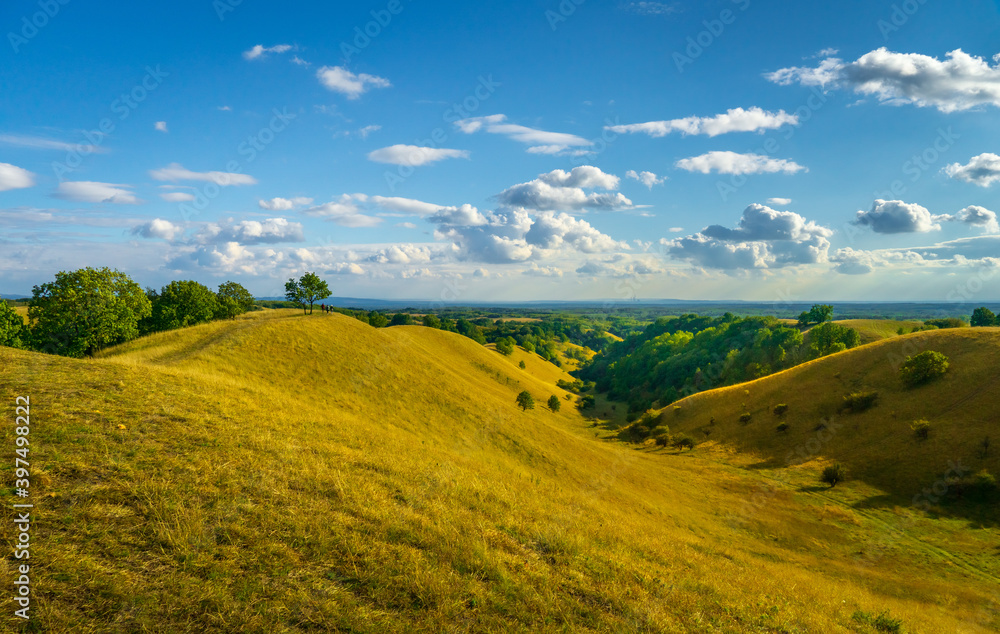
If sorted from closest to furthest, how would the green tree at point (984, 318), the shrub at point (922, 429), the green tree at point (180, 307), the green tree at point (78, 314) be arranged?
the green tree at point (78, 314) → the shrub at point (922, 429) → the green tree at point (180, 307) → the green tree at point (984, 318)

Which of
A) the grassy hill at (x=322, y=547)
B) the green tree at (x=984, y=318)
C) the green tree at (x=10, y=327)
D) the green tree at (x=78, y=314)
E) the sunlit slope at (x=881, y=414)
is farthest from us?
the green tree at (x=984, y=318)

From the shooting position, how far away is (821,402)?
51656 mm

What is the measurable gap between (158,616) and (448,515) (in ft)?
24.2

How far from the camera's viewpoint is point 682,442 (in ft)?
189

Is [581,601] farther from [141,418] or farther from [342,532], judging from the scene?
[141,418]

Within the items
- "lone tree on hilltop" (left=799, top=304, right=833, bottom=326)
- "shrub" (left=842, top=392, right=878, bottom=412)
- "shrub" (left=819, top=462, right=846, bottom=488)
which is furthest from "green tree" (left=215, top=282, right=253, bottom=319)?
"lone tree on hilltop" (left=799, top=304, right=833, bottom=326)

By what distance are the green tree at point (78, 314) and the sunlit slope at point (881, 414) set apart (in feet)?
252

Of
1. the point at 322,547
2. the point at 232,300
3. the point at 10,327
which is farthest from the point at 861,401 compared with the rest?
the point at 10,327

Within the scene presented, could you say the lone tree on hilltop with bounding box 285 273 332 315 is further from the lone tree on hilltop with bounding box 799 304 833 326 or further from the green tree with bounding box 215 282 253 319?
the lone tree on hilltop with bounding box 799 304 833 326

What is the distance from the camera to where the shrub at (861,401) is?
47000mm

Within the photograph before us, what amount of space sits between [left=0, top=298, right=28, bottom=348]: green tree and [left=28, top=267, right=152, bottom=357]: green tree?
1.72 meters

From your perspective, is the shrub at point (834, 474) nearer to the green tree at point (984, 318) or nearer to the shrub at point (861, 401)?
the shrub at point (861, 401)

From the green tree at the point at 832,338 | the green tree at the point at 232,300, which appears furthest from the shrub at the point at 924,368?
the green tree at the point at 232,300

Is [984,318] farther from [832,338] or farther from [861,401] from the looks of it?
[861,401]
